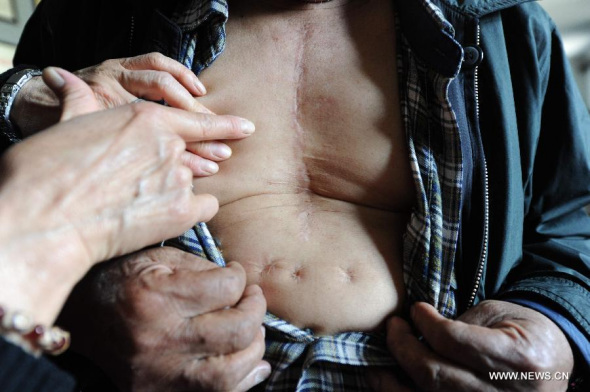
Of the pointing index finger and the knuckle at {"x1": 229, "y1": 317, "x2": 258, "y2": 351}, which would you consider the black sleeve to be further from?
the pointing index finger

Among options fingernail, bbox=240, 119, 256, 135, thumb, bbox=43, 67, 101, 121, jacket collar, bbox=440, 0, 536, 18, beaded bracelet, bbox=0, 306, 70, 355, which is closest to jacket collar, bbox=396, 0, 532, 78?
jacket collar, bbox=440, 0, 536, 18

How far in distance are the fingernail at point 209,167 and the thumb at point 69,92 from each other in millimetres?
178

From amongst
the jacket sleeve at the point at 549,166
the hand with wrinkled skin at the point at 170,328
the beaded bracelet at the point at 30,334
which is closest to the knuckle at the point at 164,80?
the hand with wrinkled skin at the point at 170,328

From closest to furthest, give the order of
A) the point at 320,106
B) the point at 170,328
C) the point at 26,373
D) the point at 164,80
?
the point at 26,373 < the point at 170,328 < the point at 164,80 < the point at 320,106

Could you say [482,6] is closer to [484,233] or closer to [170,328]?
[484,233]

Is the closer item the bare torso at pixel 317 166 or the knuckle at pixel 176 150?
the knuckle at pixel 176 150

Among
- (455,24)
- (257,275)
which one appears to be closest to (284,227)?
(257,275)

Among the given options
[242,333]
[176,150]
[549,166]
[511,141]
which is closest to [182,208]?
[176,150]

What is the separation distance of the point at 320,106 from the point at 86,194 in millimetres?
424

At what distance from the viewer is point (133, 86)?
732 mm

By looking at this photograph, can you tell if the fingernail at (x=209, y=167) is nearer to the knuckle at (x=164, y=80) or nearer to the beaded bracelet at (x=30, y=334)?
the knuckle at (x=164, y=80)

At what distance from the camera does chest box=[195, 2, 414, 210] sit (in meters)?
0.79

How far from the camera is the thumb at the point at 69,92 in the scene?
2.07ft

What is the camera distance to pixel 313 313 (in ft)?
2.35
